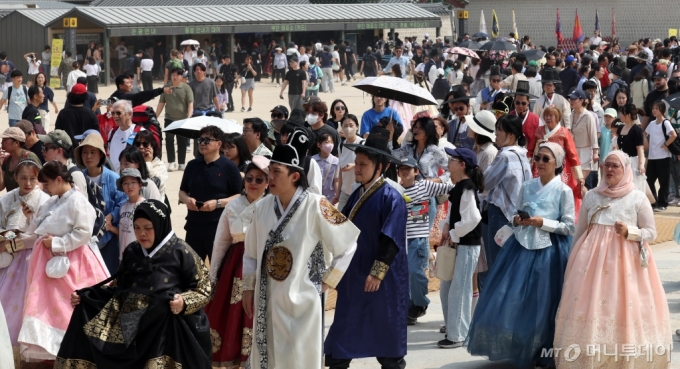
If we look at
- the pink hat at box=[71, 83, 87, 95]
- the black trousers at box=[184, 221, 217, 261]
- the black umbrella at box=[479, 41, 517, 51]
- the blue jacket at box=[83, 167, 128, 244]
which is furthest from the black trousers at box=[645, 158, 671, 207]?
the black umbrella at box=[479, 41, 517, 51]

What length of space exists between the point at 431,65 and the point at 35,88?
50.6 feet

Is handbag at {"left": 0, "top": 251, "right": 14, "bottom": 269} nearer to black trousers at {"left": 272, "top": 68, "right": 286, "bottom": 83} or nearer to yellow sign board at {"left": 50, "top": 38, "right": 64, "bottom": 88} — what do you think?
yellow sign board at {"left": 50, "top": 38, "right": 64, "bottom": 88}

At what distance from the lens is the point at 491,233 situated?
8.67 metres

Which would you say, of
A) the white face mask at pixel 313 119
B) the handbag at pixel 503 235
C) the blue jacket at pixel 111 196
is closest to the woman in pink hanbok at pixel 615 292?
the handbag at pixel 503 235

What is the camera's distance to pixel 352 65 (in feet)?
140

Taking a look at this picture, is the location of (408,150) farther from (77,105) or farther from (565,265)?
(77,105)

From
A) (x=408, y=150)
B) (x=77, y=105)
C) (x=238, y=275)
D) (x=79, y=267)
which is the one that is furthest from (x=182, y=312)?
(x=77, y=105)

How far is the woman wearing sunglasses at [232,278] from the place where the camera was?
7.15m

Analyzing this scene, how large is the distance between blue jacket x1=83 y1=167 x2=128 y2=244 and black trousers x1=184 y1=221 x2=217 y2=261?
562mm

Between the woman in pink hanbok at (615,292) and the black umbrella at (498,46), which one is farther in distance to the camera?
the black umbrella at (498,46)

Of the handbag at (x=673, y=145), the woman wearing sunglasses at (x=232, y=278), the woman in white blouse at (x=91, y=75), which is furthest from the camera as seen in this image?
the woman in white blouse at (x=91, y=75)

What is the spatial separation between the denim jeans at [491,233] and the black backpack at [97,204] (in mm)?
2914

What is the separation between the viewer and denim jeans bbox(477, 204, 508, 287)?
855 cm

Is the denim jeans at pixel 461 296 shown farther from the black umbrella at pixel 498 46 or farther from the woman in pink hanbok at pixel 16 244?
the black umbrella at pixel 498 46
